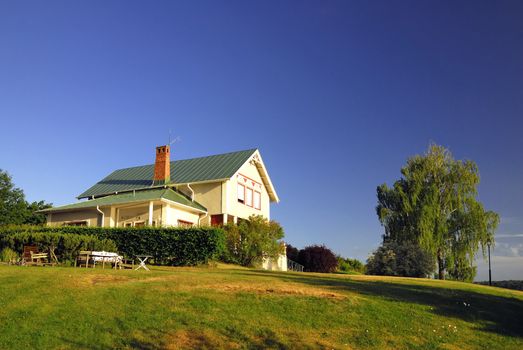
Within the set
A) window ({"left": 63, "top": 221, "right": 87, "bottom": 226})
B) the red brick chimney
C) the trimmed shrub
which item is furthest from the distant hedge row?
the trimmed shrub

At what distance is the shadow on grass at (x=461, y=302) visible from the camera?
14.8m

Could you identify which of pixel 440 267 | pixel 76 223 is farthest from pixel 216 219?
pixel 440 267

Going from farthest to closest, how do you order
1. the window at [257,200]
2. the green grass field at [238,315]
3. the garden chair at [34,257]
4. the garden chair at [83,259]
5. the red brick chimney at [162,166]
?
the window at [257,200], the red brick chimney at [162,166], the garden chair at [34,257], the garden chair at [83,259], the green grass field at [238,315]

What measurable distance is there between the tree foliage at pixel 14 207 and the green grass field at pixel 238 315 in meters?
34.8

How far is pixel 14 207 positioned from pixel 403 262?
3874 centimetres

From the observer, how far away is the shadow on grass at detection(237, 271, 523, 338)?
1485 centimetres

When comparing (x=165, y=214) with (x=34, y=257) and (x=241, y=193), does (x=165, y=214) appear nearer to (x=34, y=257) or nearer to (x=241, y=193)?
(x=241, y=193)

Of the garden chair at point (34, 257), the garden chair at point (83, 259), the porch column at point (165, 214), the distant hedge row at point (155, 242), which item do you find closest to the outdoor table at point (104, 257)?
the garden chair at point (83, 259)

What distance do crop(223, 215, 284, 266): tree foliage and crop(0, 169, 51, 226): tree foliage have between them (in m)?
26.6

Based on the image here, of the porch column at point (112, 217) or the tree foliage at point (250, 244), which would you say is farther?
the porch column at point (112, 217)

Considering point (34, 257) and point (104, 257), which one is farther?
point (34, 257)

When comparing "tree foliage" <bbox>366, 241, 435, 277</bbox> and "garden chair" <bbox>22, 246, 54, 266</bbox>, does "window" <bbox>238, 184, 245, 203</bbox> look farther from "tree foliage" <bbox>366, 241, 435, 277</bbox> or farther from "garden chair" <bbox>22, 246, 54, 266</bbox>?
"garden chair" <bbox>22, 246, 54, 266</bbox>

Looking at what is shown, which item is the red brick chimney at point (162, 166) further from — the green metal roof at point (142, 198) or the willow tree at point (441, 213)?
the willow tree at point (441, 213)

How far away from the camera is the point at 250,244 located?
105ft
